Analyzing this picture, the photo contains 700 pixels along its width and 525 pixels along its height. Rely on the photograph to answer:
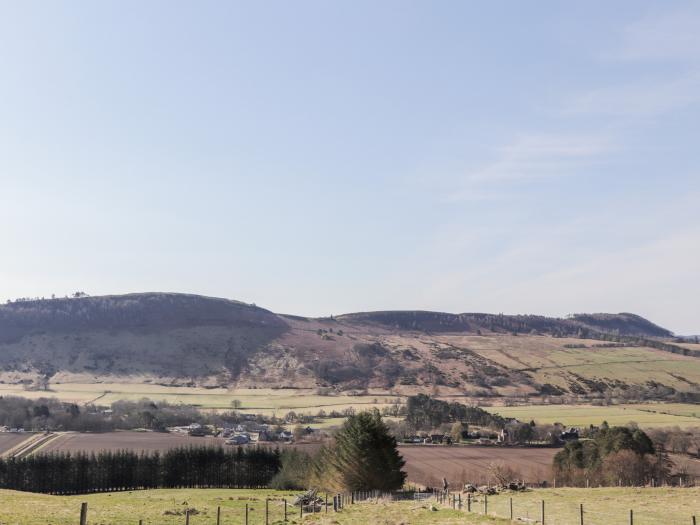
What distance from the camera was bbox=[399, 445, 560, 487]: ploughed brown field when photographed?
375ft

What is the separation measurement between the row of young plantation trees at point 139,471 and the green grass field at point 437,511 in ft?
169

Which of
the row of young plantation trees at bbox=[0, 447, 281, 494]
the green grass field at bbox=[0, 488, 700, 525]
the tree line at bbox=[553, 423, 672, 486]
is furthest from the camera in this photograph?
the row of young plantation trees at bbox=[0, 447, 281, 494]

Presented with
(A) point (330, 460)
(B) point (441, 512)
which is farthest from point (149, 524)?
(A) point (330, 460)

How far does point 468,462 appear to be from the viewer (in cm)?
13350

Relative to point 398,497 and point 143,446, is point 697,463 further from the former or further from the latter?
point 143,446

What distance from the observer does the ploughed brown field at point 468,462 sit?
375ft

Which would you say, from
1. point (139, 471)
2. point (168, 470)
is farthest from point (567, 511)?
point (139, 471)

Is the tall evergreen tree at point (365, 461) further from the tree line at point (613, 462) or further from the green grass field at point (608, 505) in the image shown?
the tree line at point (613, 462)

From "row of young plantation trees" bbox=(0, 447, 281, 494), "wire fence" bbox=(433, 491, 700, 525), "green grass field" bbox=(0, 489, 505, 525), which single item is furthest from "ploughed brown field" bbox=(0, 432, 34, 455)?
"wire fence" bbox=(433, 491, 700, 525)

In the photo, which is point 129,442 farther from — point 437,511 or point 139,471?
point 437,511

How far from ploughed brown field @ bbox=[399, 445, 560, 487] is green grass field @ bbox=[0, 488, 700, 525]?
47.9m

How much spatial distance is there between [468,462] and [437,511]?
8588 centimetres

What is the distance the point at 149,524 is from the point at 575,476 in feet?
252

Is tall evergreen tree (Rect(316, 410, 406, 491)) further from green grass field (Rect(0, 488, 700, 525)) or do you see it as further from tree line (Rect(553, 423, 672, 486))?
tree line (Rect(553, 423, 672, 486))
